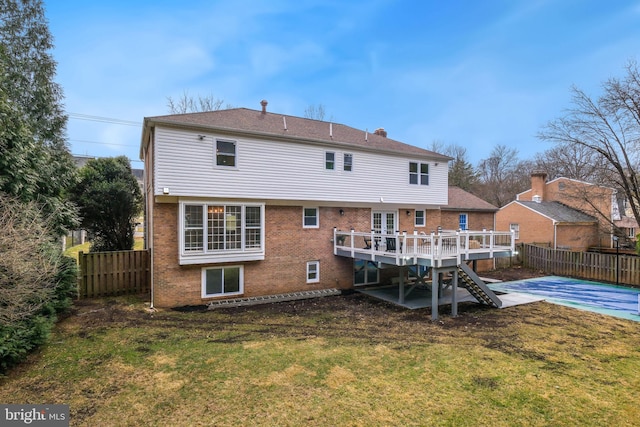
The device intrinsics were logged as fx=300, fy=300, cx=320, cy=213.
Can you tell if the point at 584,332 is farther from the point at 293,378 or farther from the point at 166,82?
the point at 166,82

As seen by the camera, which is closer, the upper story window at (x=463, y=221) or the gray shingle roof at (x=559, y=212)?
the upper story window at (x=463, y=221)

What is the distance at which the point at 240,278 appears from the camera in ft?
39.7

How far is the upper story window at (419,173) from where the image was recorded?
51.5ft

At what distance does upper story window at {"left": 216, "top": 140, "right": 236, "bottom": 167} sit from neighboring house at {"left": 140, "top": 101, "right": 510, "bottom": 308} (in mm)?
38

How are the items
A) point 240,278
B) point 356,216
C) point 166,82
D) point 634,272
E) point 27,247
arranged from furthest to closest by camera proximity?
point 166,82 < point 634,272 < point 356,216 < point 240,278 < point 27,247

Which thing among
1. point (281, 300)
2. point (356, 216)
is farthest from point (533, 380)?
point (356, 216)

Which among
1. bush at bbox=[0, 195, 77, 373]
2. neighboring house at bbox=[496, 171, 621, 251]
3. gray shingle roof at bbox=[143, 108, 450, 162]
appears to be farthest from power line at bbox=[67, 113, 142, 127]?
neighboring house at bbox=[496, 171, 621, 251]

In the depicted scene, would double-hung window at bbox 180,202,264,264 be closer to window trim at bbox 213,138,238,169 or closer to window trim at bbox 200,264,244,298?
window trim at bbox 200,264,244,298

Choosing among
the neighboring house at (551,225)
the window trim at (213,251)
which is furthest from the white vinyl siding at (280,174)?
the neighboring house at (551,225)

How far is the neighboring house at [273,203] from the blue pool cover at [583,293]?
19.4ft

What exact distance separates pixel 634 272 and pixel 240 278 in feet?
68.4

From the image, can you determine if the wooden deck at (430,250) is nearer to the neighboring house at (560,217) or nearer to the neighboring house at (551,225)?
the neighboring house at (560,217)

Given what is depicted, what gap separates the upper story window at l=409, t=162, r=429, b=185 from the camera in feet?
51.5

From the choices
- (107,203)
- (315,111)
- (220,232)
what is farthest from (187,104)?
(220,232)
